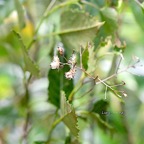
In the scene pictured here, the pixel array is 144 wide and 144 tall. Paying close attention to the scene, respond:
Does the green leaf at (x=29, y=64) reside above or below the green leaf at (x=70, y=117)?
above

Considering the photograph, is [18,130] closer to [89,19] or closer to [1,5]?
[1,5]

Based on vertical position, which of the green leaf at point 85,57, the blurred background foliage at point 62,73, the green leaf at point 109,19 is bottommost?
the blurred background foliage at point 62,73

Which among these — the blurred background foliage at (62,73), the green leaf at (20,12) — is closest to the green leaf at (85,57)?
the blurred background foliage at (62,73)

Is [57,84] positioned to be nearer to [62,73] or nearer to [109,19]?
[62,73]

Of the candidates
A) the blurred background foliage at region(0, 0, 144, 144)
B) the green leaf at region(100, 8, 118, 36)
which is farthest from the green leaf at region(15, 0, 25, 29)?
the green leaf at region(100, 8, 118, 36)

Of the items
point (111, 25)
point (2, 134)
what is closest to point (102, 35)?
point (111, 25)

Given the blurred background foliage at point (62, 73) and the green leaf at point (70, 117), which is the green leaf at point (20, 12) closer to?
the blurred background foliage at point (62, 73)

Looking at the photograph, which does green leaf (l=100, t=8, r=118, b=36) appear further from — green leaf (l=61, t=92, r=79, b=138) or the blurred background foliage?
green leaf (l=61, t=92, r=79, b=138)
